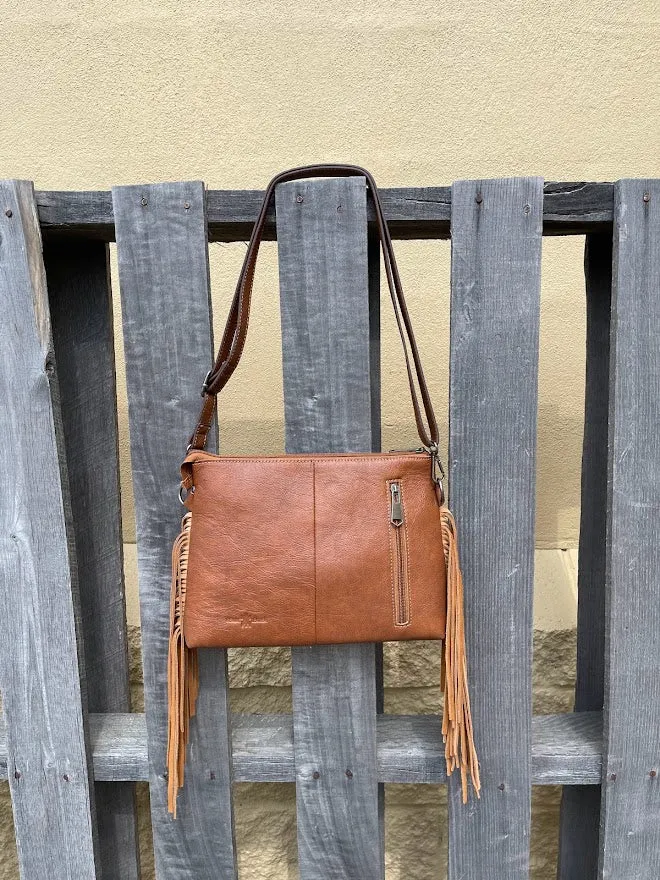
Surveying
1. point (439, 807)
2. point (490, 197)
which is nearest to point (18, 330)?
point (490, 197)

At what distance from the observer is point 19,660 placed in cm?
107

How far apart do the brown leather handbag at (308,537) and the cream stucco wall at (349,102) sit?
0.72 m

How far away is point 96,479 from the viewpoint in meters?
1.15

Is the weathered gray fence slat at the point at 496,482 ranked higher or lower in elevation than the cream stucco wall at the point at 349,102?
lower

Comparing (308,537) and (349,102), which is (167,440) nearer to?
(308,537)

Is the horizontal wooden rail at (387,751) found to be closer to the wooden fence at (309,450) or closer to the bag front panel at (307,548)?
the wooden fence at (309,450)

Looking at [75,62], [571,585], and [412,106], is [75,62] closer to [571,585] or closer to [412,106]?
[412,106]

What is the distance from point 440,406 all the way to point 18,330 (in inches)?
41.4

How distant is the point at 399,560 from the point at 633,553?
0.39 metres

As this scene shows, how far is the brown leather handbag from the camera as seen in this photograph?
0.92 m

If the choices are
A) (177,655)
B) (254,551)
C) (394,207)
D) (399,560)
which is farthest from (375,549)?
(394,207)

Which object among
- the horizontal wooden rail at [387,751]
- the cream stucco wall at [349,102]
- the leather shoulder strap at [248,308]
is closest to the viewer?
the leather shoulder strap at [248,308]

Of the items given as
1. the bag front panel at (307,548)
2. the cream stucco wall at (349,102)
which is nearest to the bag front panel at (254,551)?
the bag front panel at (307,548)

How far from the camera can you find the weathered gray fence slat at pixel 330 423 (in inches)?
37.0
